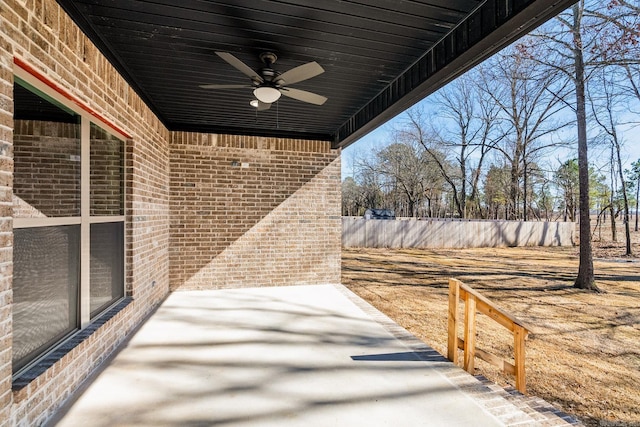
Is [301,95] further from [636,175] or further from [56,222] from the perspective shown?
[636,175]

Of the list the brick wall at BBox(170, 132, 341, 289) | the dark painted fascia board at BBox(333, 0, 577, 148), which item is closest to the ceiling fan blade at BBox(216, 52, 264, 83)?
the dark painted fascia board at BBox(333, 0, 577, 148)

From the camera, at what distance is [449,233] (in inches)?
627

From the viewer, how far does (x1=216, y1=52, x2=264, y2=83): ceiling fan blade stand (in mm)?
2721

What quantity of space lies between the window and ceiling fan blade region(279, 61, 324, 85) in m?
1.78

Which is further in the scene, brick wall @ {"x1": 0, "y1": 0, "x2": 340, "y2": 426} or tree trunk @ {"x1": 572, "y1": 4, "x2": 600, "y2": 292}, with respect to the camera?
tree trunk @ {"x1": 572, "y1": 4, "x2": 600, "y2": 292}

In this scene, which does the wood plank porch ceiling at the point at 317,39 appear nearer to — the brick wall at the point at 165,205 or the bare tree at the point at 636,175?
the brick wall at the point at 165,205

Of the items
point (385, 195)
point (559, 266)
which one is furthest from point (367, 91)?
point (385, 195)

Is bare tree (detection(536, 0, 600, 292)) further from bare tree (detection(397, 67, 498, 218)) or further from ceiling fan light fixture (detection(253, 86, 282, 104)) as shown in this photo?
bare tree (detection(397, 67, 498, 218))

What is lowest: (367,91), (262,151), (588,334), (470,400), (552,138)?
(588,334)

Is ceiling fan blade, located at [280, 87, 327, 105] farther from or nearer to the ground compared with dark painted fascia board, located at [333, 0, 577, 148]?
nearer to the ground

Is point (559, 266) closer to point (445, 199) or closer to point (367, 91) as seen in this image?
point (367, 91)

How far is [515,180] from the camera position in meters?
19.3

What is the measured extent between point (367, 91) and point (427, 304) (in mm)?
3967

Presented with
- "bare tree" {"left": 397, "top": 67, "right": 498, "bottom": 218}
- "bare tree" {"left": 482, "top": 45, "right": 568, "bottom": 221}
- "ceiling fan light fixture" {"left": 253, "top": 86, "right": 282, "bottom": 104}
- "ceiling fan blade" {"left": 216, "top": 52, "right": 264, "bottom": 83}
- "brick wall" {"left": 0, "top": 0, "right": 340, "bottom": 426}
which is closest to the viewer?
"brick wall" {"left": 0, "top": 0, "right": 340, "bottom": 426}
